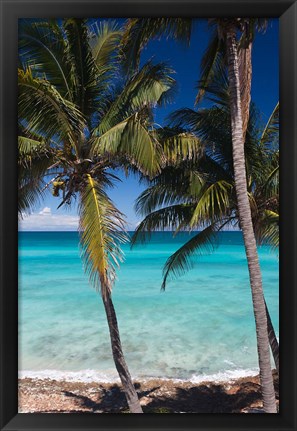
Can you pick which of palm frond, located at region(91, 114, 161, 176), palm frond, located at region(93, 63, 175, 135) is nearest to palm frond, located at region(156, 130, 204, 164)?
palm frond, located at region(91, 114, 161, 176)

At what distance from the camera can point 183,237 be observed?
3.58 meters

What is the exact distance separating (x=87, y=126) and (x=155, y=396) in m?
2.40

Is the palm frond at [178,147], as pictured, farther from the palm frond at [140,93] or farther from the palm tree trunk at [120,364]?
the palm tree trunk at [120,364]

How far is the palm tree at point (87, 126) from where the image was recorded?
2236 mm

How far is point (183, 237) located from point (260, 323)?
1.43m

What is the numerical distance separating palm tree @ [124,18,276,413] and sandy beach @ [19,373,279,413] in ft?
1.56

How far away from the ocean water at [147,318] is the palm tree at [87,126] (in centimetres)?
48

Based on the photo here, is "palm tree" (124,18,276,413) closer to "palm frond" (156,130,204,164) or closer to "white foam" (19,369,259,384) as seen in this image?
"palm frond" (156,130,204,164)

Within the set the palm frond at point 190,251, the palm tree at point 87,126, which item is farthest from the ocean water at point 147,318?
the palm tree at point 87,126

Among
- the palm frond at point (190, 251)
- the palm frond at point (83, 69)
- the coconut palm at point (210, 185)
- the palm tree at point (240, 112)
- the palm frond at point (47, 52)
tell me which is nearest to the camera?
the palm tree at point (240, 112)

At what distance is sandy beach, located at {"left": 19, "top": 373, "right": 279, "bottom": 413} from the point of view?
2.69 m

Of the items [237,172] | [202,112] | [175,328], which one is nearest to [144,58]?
[202,112]

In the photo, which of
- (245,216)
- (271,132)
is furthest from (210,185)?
Answer: (271,132)

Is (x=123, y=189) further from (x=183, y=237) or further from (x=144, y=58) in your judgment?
(x=144, y=58)
